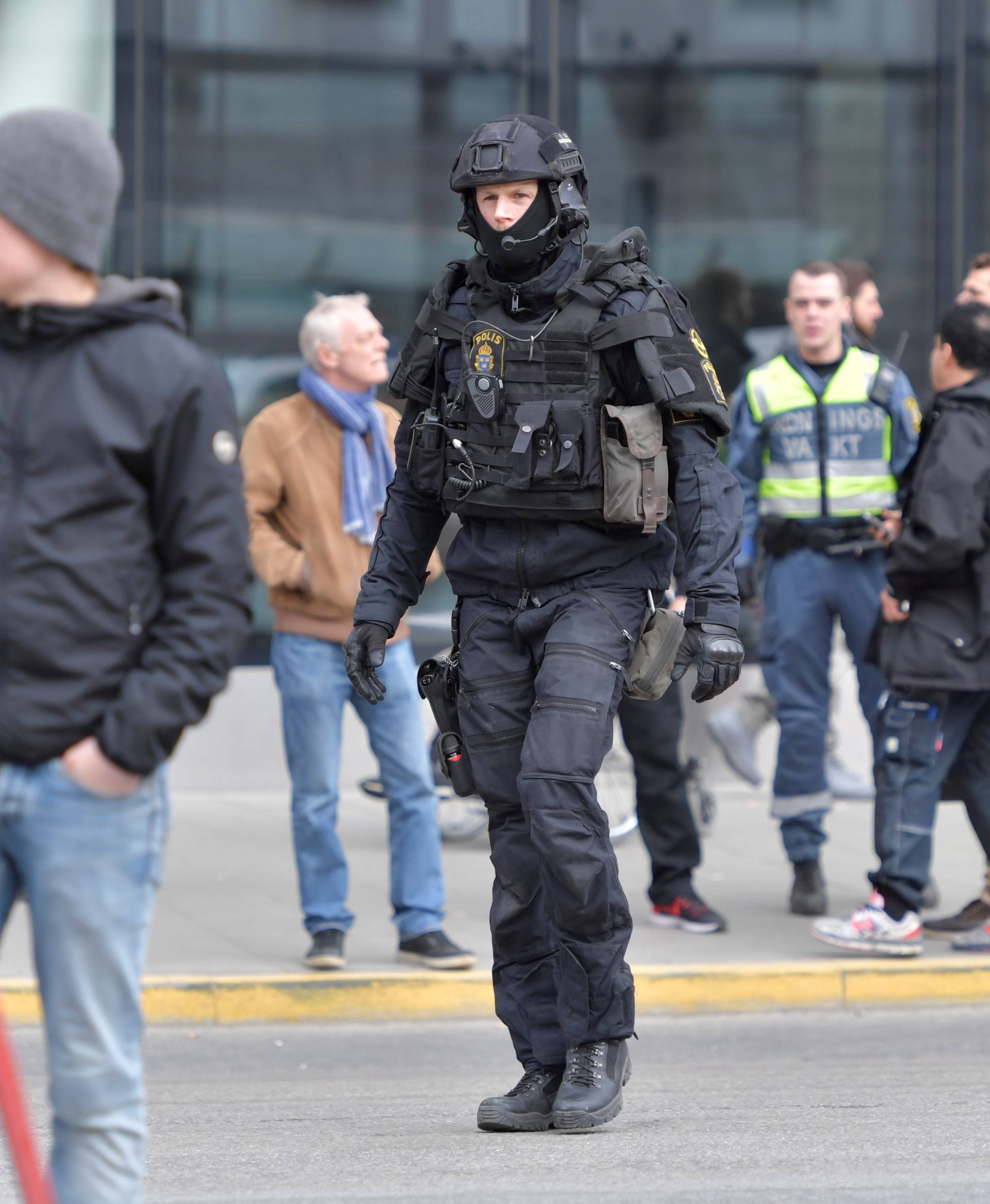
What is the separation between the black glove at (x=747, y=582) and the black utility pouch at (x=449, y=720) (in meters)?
2.49

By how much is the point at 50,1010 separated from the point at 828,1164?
2181 mm

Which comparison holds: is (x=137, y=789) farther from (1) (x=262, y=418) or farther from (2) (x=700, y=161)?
(2) (x=700, y=161)

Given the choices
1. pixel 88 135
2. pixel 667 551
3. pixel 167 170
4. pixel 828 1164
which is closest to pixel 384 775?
pixel 667 551

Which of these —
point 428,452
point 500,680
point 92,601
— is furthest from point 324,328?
point 92,601

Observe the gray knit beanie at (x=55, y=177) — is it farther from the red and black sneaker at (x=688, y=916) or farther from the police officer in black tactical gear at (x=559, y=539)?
the red and black sneaker at (x=688, y=916)

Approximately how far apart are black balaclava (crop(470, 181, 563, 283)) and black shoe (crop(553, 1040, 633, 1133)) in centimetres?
182

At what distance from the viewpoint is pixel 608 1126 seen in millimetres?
4715

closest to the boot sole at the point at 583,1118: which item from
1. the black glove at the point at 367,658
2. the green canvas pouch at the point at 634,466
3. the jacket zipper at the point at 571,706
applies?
the jacket zipper at the point at 571,706

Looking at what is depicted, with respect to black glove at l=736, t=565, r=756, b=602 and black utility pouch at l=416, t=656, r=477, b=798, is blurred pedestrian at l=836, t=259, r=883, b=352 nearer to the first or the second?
black glove at l=736, t=565, r=756, b=602

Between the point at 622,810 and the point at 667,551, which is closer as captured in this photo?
the point at 667,551

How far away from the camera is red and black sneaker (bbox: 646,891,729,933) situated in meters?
6.85

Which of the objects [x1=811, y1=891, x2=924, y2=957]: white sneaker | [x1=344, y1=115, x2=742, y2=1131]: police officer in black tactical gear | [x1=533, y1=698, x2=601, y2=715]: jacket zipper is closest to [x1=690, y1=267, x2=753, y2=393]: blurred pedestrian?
[x1=811, y1=891, x2=924, y2=957]: white sneaker

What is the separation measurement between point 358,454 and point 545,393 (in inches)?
74.3

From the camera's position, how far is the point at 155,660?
2832 mm
